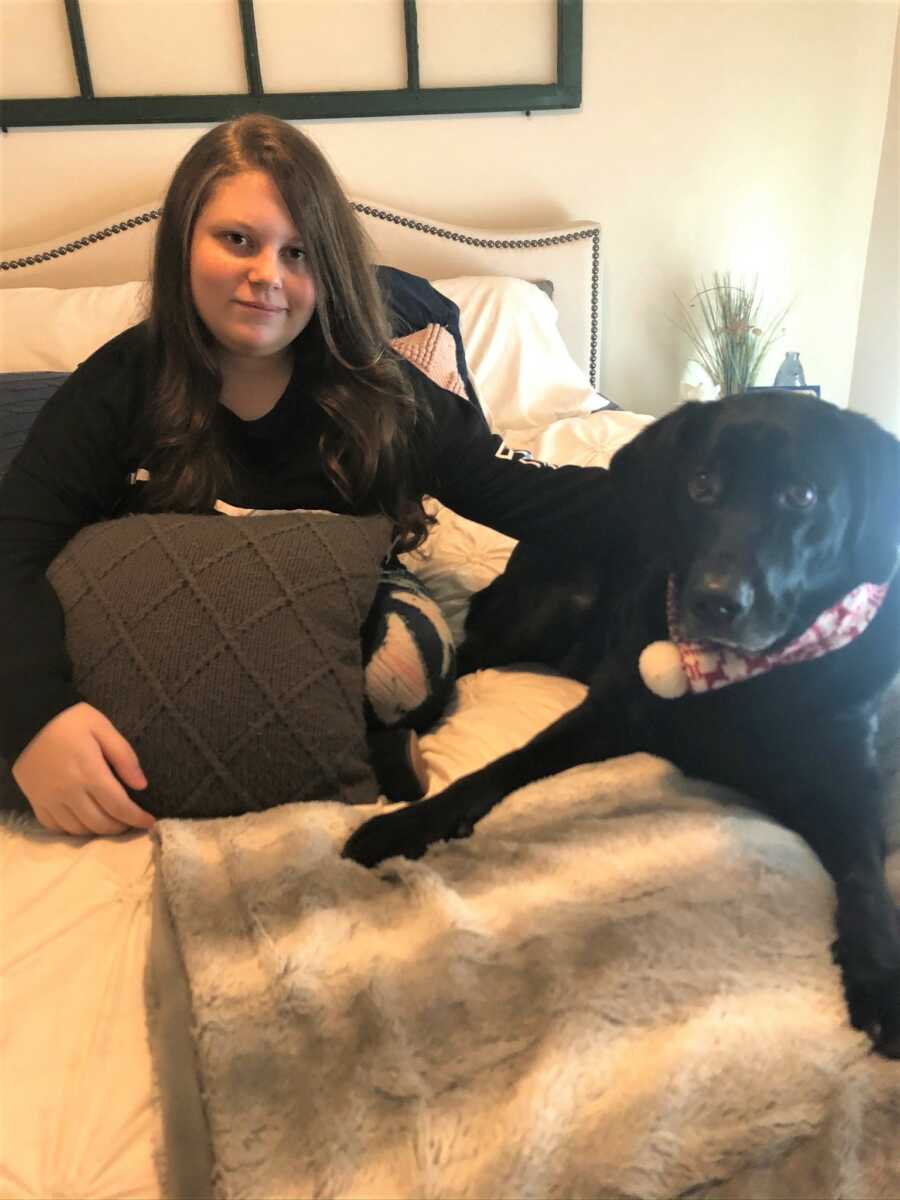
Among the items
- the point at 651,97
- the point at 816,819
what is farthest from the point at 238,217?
the point at 651,97

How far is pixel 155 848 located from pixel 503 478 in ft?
2.21

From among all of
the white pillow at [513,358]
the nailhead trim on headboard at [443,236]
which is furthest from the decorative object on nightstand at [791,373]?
the white pillow at [513,358]

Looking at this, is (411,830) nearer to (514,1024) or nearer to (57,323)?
(514,1024)

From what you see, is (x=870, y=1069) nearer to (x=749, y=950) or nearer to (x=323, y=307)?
(x=749, y=950)

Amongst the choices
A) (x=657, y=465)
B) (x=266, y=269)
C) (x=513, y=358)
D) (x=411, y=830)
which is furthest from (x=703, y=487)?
(x=513, y=358)

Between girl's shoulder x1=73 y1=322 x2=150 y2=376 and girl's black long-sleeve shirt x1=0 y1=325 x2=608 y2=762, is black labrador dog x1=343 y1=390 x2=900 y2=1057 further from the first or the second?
girl's shoulder x1=73 y1=322 x2=150 y2=376

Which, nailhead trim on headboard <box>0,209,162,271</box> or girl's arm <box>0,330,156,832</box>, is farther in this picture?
nailhead trim on headboard <box>0,209,162,271</box>

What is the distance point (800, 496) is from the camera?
0.92m

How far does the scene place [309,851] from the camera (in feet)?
2.67

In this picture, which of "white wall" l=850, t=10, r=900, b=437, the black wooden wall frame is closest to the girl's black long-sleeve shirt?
the black wooden wall frame

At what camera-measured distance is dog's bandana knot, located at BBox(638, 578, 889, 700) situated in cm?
94

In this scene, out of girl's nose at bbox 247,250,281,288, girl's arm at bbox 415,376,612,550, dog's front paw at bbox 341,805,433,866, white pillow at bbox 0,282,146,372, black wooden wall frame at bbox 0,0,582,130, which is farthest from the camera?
black wooden wall frame at bbox 0,0,582,130

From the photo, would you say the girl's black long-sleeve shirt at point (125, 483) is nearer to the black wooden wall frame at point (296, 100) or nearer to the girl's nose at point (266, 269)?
the girl's nose at point (266, 269)

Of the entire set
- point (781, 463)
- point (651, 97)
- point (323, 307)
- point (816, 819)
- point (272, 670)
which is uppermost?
point (651, 97)
